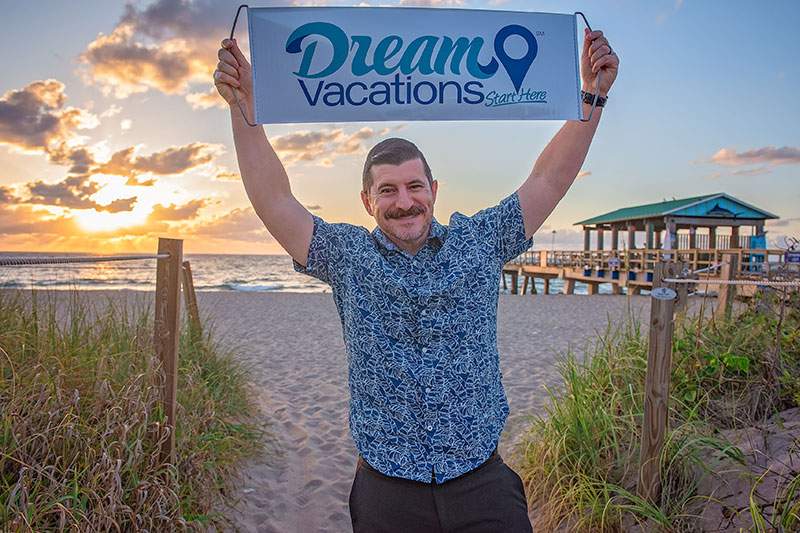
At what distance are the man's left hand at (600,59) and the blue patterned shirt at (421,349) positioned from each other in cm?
86

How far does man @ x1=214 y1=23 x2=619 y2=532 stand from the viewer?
75.0 inches

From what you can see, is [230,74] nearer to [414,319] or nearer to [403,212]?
[403,212]

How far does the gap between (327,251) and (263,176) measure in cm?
35

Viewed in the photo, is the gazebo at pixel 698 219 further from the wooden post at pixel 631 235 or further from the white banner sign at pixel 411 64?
the white banner sign at pixel 411 64

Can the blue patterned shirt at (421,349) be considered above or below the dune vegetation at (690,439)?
above

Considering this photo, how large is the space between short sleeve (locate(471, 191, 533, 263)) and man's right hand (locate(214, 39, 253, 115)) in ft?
3.15

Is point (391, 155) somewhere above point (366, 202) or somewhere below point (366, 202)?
above

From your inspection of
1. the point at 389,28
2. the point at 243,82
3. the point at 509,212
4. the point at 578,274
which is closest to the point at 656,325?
the point at 509,212

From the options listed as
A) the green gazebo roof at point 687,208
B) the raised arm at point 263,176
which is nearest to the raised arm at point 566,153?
the raised arm at point 263,176

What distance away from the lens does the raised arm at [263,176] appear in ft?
6.73

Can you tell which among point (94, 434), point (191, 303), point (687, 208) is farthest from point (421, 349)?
point (687, 208)

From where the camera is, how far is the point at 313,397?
6.93m

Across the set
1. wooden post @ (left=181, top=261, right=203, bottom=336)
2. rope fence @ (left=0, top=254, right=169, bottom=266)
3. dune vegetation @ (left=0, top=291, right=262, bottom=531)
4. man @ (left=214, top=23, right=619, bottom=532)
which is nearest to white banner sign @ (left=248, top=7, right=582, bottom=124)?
man @ (left=214, top=23, right=619, bottom=532)

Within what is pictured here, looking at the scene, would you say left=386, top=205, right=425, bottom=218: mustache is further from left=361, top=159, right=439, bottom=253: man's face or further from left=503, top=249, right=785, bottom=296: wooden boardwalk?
left=503, top=249, right=785, bottom=296: wooden boardwalk
